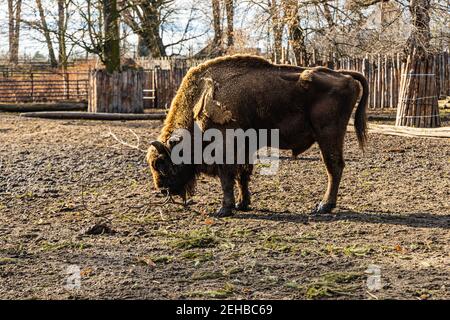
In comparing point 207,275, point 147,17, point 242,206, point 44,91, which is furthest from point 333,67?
point 207,275

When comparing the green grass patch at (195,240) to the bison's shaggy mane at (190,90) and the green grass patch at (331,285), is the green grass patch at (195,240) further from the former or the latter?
the bison's shaggy mane at (190,90)

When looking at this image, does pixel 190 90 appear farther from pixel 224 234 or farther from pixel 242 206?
pixel 224 234

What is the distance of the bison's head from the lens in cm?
806

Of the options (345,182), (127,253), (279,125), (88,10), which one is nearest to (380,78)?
(88,10)

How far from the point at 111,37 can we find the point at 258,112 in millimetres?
17299

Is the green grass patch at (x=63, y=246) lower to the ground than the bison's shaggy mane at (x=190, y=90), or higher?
lower

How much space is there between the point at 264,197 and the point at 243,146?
1.13m

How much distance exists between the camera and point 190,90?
324 inches

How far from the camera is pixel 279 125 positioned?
802cm

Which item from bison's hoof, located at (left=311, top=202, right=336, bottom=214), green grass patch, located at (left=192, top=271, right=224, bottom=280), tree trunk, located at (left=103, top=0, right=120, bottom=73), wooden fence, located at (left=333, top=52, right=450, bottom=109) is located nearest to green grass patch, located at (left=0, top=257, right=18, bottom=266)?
green grass patch, located at (left=192, top=271, right=224, bottom=280)

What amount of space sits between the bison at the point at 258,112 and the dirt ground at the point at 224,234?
1.28 feet

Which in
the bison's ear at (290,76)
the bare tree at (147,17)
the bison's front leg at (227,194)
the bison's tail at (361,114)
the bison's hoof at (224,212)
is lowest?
the bison's hoof at (224,212)

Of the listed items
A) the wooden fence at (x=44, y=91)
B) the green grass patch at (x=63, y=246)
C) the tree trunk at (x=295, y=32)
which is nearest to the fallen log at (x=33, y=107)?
the wooden fence at (x=44, y=91)

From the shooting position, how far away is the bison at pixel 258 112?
7832 millimetres
